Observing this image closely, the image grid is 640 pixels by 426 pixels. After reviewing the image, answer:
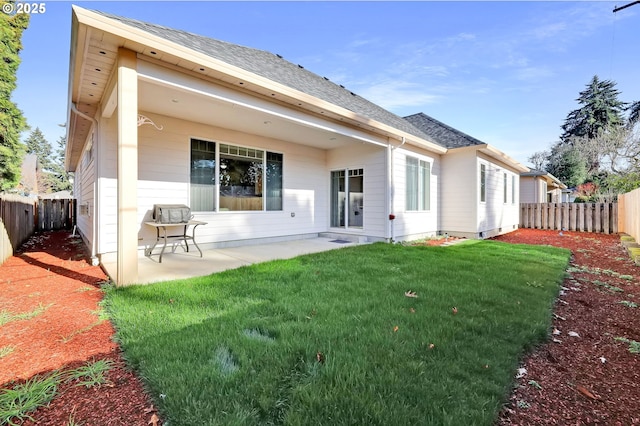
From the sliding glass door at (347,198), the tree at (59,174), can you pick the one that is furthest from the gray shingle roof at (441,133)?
the tree at (59,174)

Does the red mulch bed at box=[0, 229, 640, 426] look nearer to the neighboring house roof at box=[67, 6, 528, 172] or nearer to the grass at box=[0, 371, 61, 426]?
the grass at box=[0, 371, 61, 426]

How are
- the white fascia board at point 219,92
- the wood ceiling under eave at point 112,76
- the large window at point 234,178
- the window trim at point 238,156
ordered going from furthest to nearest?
the window trim at point 238,156
the large window at point 234,178
the white fascia board at point 219,92
the wood ceiling under eave at point 112,76

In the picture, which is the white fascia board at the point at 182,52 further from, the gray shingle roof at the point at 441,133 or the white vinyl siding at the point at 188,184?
the gray shingle roof at the point at 441,133

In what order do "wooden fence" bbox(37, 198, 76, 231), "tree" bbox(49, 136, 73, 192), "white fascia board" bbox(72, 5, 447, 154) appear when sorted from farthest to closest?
1. "tree" bbox(49, 136, 73, 192)
2. "wooden fence" bbox(37, 198, 76, 231)
3. "white fascia board" bbox(72, 5, 447, 154)

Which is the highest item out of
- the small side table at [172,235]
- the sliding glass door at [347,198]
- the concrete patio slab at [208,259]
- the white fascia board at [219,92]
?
the white fascia board at [219,92]

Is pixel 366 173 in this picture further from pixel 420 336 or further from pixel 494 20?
pixel 420 336

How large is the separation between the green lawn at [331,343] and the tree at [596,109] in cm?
3304

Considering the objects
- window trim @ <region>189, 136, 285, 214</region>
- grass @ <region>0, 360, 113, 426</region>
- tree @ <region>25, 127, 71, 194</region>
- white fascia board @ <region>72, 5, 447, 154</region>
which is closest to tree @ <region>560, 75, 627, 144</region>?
window trim @ <region>189, 136, 285, 214</region>

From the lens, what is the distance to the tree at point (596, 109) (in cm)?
2681

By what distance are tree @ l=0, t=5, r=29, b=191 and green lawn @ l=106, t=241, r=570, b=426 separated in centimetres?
1358

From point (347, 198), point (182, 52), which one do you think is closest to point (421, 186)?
point (347, 198)

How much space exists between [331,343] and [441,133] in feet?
34.2

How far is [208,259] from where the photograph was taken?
18.3ft

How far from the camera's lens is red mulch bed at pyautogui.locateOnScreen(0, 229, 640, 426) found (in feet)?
5.50
